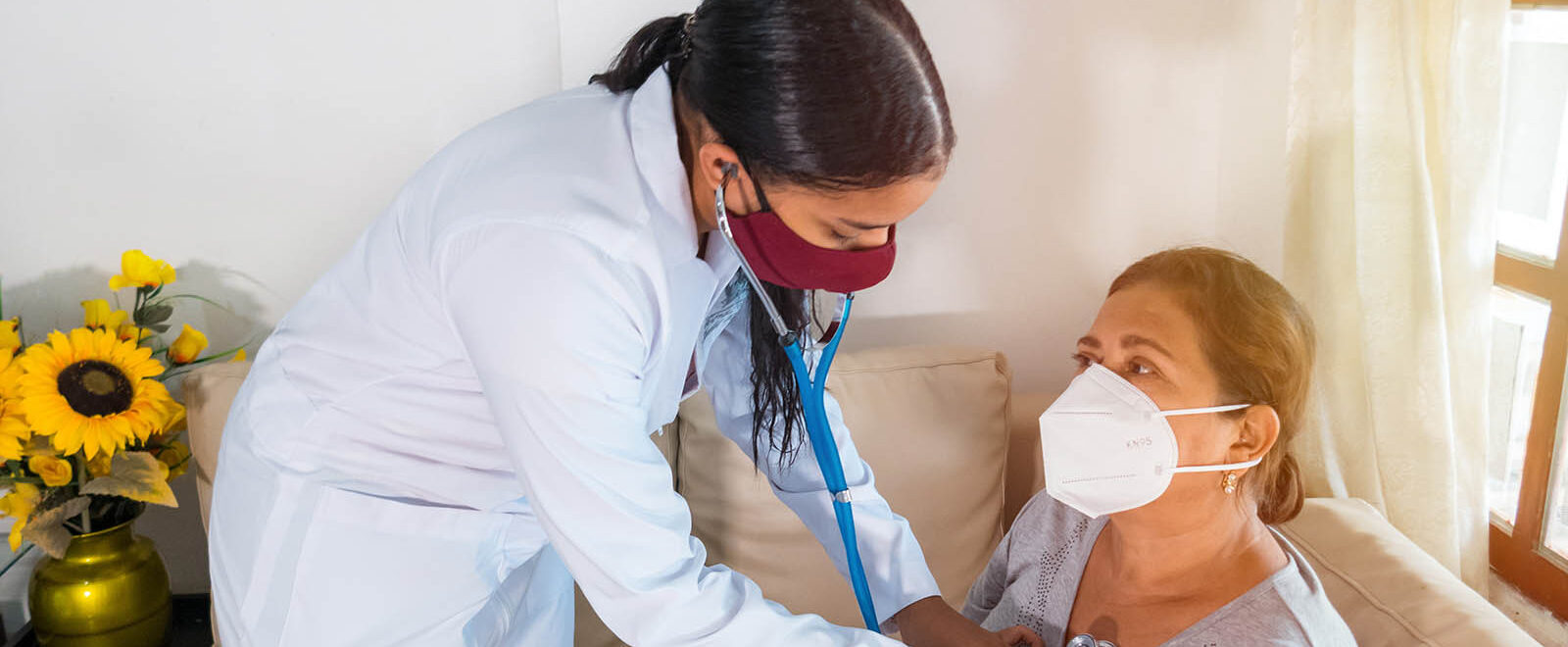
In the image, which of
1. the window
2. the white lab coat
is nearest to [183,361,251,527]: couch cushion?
the white lab coat

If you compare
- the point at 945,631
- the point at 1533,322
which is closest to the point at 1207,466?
the point at 945,631

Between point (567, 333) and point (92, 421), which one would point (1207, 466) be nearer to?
point (567, 333)

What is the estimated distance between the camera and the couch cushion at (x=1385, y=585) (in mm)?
1294

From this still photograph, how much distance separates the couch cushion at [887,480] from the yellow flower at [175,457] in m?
0.85

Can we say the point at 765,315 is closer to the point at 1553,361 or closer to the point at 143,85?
the point at 1553,361

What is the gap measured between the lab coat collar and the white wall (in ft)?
3.27

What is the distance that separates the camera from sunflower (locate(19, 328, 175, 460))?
67.7 inches

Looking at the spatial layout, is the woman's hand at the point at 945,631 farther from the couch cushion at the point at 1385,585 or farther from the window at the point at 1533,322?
the window at the point at 1533,322

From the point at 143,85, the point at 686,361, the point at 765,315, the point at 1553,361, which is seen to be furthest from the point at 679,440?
the point at 1553,361

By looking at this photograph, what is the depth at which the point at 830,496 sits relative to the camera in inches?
53.9

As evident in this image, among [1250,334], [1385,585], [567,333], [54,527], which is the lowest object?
[54,527]

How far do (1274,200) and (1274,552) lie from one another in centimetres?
98

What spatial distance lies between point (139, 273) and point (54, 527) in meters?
0.43

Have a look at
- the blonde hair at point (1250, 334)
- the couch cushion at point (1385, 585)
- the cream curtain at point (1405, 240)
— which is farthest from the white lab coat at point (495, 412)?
the cream curtain at point (1405, 240)
